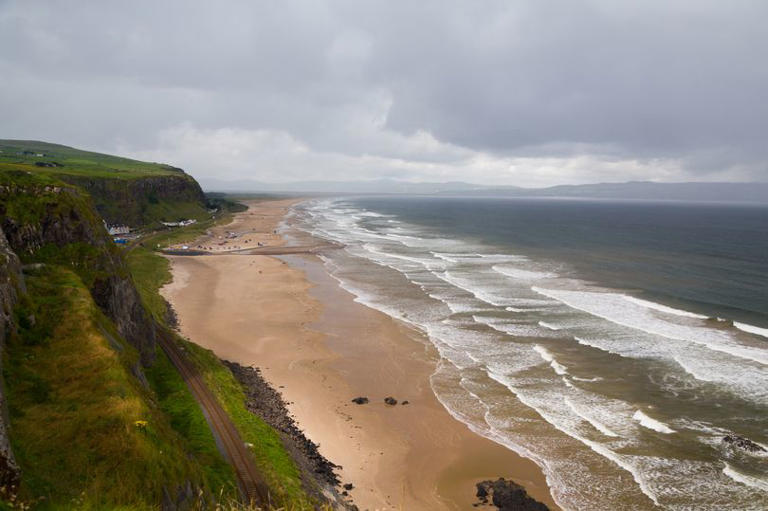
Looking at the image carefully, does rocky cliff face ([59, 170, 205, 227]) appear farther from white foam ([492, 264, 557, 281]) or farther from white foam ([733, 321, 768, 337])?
white foam ([733, 321, 768, 337])

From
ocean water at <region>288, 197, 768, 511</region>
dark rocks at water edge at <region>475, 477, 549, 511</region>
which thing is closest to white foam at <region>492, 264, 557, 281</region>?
ocean water at <region>288, 197, 768, 511</region>

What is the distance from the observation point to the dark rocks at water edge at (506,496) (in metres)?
20.3

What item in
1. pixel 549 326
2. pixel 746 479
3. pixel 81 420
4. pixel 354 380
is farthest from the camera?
pixel 549 326

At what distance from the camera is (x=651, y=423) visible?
88.2 ft

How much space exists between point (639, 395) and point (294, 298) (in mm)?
39679

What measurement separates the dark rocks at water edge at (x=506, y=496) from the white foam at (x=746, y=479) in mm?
10392

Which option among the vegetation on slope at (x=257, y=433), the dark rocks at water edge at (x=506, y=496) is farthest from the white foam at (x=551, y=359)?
the vegetation on slope at (x=257, y=433)

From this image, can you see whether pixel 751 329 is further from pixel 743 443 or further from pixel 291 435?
pixel 291 435

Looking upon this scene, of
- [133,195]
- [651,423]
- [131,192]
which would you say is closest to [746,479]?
[651,423]

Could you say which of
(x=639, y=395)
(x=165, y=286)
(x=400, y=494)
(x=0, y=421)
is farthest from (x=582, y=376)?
(x=165, y=286)

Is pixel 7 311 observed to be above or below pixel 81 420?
above

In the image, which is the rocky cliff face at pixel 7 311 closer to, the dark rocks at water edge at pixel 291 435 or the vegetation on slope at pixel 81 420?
the vegetation on slope at pixel 81 420

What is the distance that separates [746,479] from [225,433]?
85.8 ft

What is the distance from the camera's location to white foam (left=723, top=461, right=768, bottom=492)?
21656 mm
